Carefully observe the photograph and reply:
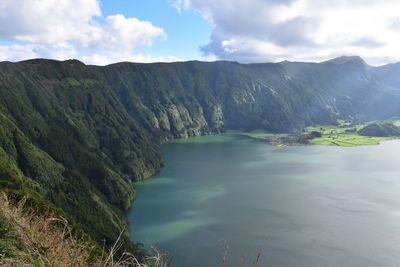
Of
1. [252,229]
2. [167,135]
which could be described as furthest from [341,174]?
[167,135]

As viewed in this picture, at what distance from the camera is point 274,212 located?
7062cm

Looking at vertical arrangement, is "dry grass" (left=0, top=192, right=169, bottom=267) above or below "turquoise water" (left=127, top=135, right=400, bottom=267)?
above

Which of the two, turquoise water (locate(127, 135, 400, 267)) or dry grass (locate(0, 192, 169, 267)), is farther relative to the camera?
turquoise water (locate(127, 135, 400, 267))

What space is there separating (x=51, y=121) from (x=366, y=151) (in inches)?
5363

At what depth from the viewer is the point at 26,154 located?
71.0m

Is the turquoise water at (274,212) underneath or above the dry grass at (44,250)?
underneath

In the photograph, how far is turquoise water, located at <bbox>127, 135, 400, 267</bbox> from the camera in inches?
2083

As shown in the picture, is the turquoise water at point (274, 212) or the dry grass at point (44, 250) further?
the turquoise water at point (274, 212)

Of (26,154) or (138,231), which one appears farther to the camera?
(26,154)

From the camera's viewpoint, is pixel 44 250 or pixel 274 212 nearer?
pixel 44 250

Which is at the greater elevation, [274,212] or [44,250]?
[44,250]

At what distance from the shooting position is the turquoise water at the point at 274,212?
52.9m

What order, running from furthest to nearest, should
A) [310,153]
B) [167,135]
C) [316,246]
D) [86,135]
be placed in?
[167,135]
[310,153]
[86,135]
[316,246]

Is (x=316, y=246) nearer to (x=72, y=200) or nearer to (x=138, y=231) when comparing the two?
(x=138, y=231)
